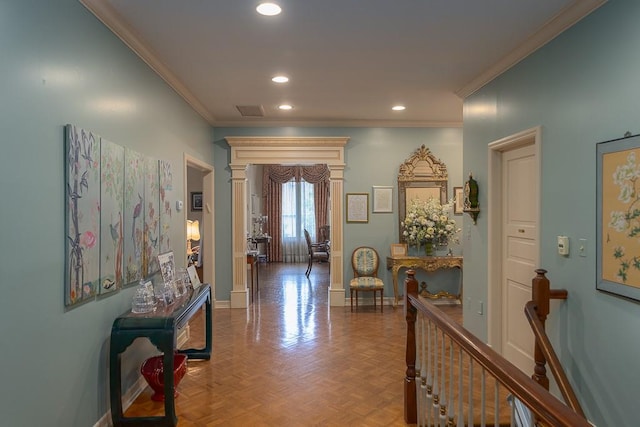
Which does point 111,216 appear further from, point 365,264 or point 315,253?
point 315,253

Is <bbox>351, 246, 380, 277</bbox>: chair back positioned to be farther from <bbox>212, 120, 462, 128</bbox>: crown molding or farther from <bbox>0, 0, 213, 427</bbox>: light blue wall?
<bbox>0, 0, 213, 427</bbox>: light blue wall

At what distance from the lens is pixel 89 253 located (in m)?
2.45

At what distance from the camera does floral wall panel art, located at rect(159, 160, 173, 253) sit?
374 cm

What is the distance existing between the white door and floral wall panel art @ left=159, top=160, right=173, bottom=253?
10.1 ft

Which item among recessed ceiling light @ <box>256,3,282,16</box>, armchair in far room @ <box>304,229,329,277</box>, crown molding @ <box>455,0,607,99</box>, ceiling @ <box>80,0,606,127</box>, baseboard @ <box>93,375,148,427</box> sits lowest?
baseboard @ <box>93,375,148,427</box>

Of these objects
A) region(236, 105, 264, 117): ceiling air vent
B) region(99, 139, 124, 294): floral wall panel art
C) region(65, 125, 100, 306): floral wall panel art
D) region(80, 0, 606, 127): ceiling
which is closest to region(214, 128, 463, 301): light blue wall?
region(236, 105, 264, 117): ceiling air vent

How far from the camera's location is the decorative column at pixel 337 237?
6168 mm

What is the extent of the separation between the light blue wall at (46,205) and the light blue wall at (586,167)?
3009 millimetres

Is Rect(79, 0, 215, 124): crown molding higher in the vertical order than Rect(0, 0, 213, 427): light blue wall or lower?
higher

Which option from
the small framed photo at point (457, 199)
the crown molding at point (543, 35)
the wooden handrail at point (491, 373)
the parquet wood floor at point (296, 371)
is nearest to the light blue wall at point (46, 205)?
the parquet wood floor at point (296, 371)

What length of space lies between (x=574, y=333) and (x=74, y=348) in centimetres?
303

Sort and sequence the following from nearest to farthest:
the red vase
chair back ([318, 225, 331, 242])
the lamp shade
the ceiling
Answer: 1. the ceiling
2. the red vase
3. the lamp shade
4. chair back ([318, 225, 331, 242])

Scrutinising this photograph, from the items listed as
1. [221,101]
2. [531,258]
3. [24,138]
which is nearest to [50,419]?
[24,138]

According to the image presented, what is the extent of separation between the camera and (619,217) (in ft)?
7.63
